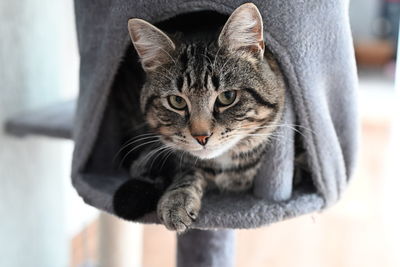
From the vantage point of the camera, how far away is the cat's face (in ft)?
3.05

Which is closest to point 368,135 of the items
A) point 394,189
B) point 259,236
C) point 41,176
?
point 394,189

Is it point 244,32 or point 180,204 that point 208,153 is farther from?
point 244,32

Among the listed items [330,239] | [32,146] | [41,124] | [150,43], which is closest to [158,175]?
[150,43]

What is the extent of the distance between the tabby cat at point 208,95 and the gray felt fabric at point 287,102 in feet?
0.11

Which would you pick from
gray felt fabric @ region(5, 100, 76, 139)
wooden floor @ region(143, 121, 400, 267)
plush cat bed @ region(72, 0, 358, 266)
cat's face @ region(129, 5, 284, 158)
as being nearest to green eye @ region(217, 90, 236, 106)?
cat's face @ region(129, 5, 284, 158)

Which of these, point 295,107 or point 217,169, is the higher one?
point 295,107

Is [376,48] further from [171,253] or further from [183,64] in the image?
[183,64]

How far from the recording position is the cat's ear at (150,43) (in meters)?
0.92

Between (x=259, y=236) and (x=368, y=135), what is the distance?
4.35ft

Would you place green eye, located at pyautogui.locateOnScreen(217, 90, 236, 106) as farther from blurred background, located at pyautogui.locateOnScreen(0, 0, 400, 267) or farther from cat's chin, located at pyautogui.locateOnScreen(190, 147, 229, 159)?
blurred background, located at pyautogui.locateOnScreen(0, 0, 400, 267)

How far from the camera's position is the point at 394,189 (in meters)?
2.45

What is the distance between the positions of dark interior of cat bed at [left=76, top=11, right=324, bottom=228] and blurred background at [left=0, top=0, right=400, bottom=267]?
0.34m

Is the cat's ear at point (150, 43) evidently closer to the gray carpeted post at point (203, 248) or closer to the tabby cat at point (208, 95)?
the tabby cat at point (208, 95)

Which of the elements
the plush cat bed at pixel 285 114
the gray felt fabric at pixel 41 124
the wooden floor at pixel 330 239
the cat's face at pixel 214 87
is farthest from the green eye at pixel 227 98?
the wooden floor at pixel 330 239
